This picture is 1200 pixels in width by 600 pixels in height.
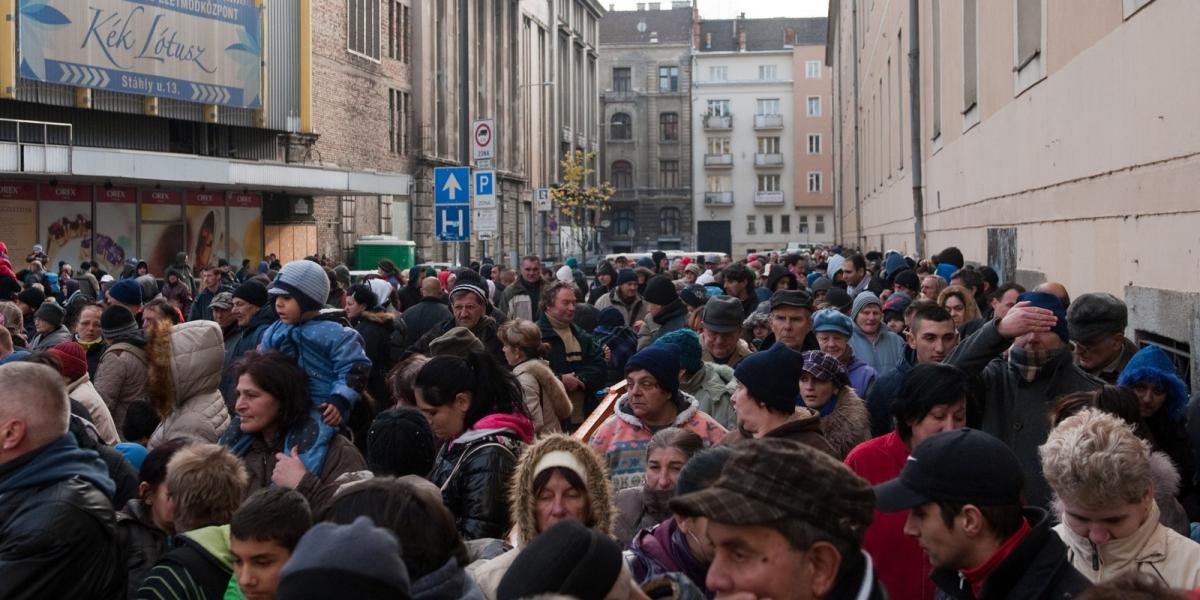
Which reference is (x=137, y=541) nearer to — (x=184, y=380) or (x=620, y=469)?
(x=620, y=469)

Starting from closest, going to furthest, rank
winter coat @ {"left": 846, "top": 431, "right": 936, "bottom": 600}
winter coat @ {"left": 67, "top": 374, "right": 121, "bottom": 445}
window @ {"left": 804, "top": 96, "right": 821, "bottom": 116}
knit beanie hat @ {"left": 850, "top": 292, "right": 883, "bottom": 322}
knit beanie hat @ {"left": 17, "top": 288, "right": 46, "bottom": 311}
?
winter coat @ {"left": 846, "top": 431, "right": 936, "bottom": 600} < winter coat @ {"left": 67, "top": 374, "right": 121, "bottom": 445} < knit beanie hat @ {"left": 850, "top": 292, "right": 883, "bottom": 322} < knit beanie hat @ {"left": 17, "top": 288, "right": 46, "bottom": 311} < window @ {"left": 804, "top": 96, "right": 821, "bottom": 116}

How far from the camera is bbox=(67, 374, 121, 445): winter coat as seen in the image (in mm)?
6934

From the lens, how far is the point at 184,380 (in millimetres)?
7105

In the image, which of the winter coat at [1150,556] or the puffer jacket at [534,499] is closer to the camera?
the winter coat at [1150,556]

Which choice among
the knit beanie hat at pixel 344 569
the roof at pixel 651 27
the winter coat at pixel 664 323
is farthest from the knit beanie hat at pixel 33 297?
the roof at pixel 651 27

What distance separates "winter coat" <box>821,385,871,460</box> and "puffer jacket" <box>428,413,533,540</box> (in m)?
1.48

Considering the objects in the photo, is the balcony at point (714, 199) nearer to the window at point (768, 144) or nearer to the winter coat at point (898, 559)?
the window at point (768, 144)

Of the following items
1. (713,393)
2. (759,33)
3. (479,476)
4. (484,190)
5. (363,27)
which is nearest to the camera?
(479,476)

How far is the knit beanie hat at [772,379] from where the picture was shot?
17.9ft

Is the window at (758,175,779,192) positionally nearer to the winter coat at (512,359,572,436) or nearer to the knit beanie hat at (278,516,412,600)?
the winter coat at (512,359,572,436)

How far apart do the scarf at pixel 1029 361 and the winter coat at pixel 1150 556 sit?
75.1 inches

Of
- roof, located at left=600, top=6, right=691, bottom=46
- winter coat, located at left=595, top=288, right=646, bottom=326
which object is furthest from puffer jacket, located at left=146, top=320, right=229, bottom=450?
roof, located at left=600, top=6, right=691, bottom=46

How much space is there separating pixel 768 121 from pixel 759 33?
12.6m

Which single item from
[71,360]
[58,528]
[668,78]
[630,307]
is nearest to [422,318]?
[630,307]
